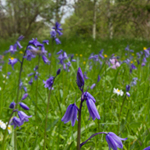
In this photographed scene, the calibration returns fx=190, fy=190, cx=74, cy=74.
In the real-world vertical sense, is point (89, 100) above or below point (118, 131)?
above

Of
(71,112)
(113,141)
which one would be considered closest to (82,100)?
(71,112)

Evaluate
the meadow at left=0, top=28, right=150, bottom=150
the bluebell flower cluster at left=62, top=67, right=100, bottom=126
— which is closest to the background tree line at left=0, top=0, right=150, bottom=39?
the meadow at left=0, top=28, right=150, bottom=150

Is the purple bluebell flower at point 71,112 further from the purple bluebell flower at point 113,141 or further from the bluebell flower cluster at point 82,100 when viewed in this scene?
the purple bluebell flower at point 113,141

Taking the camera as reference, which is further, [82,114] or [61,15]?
[61,15]

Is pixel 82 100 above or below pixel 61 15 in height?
below

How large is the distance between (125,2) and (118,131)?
7.97 m

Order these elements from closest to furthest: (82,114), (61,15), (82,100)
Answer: (82,100) → (82,114) → (61,15)

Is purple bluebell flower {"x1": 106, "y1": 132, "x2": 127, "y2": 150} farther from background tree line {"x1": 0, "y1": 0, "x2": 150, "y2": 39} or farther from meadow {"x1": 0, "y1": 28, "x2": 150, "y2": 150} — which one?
background tree line {"x1": 0, "y1": 0, "x2": 150, "y2": 39}

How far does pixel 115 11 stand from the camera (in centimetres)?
960

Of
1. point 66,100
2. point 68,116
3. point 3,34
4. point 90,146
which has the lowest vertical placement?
point 90,146

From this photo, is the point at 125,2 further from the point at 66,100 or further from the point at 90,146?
the point at 90,146

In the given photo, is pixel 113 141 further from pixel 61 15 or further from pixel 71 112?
pixel 61 15

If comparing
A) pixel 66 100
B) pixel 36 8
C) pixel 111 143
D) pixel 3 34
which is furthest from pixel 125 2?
pixel 3 34

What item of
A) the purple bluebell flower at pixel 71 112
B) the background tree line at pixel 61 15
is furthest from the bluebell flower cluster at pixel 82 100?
the background tree line at pixel 61 15
